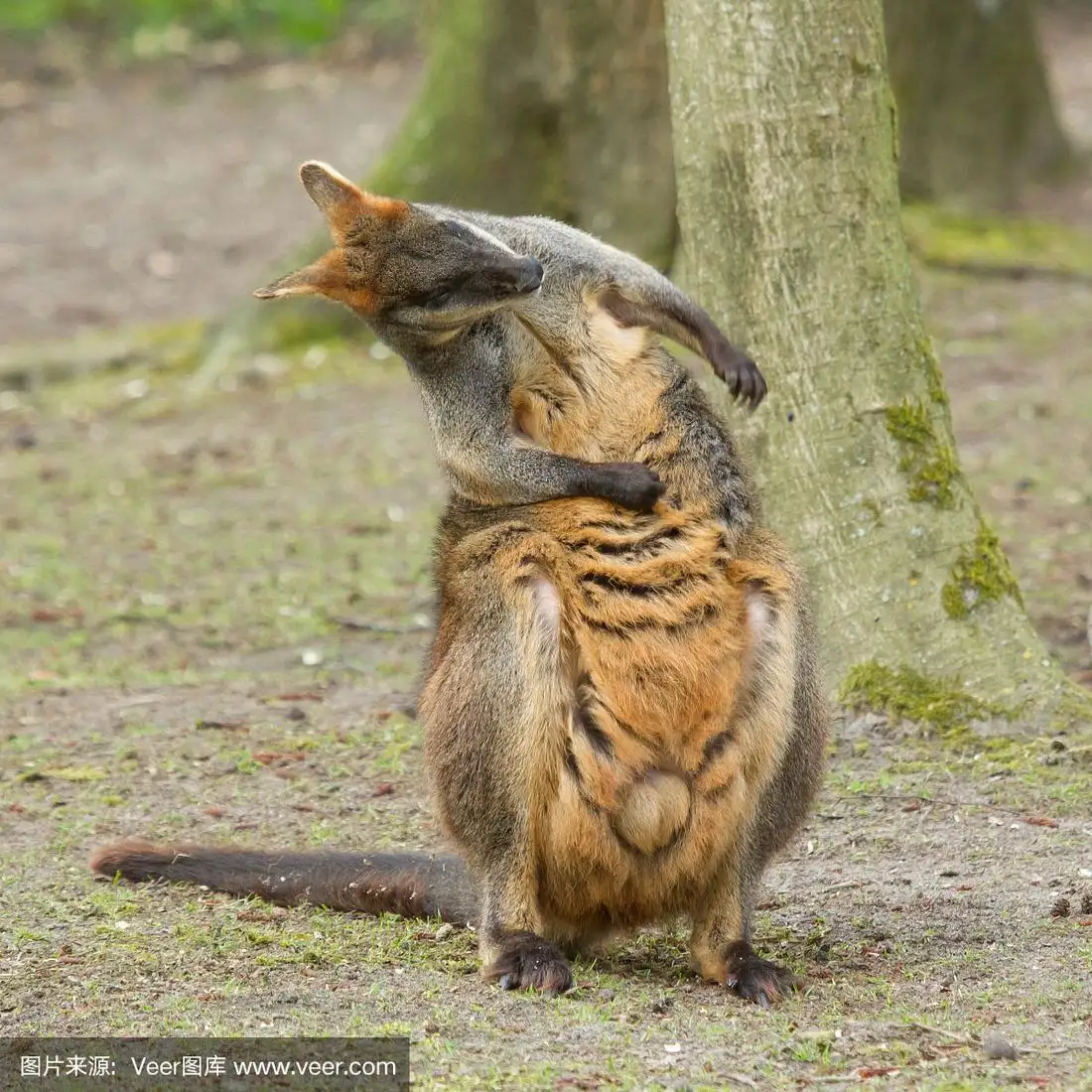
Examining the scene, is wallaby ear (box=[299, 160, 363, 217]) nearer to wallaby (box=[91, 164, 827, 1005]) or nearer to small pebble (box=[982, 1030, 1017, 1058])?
wallaby (box=[91, 164, 827, 1005])

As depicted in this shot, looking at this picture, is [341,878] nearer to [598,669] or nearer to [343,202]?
[598,669]

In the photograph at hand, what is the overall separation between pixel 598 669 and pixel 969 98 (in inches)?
377

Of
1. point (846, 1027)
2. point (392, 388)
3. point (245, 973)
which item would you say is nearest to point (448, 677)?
point (245, 973)

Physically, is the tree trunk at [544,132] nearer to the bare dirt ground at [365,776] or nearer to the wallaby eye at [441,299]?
the bare dirt ground at [365,776]

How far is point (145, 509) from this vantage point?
9.85 metres

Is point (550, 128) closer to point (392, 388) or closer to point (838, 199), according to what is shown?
point (392, 388)

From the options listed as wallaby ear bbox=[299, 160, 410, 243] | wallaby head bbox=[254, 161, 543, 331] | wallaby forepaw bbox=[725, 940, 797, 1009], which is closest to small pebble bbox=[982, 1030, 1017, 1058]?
wallaby forepaw bbox=[725, 940, 797, 1009]

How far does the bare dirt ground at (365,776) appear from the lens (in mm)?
3904

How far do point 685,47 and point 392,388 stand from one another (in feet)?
20.1

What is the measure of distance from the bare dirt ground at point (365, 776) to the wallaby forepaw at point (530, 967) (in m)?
0.05

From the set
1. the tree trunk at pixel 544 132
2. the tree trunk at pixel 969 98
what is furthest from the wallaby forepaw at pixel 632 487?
the tree trunk at pixel 969 98

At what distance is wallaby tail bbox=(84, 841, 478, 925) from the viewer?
4.75 metres

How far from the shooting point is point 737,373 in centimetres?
486

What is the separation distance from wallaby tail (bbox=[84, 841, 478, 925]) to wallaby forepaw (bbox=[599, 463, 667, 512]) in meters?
1.04
